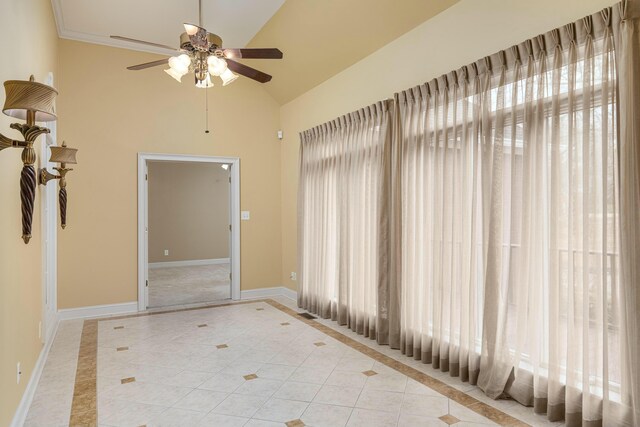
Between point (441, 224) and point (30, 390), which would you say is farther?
point (441, 224)

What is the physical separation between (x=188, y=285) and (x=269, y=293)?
1.97 meters

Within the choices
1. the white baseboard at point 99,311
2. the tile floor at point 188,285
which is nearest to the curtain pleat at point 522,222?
the tile floor at point 188,285

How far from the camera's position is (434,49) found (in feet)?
12.1

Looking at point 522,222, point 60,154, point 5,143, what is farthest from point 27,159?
point 522,222

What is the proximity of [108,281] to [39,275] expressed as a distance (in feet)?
6.30

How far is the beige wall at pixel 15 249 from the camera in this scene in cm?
226

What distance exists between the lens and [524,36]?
2.88 metres

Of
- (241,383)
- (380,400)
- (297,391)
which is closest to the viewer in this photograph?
(380,400)

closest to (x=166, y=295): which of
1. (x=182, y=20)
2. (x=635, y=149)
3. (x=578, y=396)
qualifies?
(x=182, y=20)

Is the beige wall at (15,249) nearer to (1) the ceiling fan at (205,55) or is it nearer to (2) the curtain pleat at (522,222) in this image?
(1) the ceiling fan at (205,55)

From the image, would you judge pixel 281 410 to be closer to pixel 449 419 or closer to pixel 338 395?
A: pixel 338 395

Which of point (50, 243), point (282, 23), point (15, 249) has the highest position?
point (282, 23)

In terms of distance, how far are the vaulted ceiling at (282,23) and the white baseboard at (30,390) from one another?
3.79 metres

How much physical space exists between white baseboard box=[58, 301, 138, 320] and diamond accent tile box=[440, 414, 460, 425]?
14.9 ft
